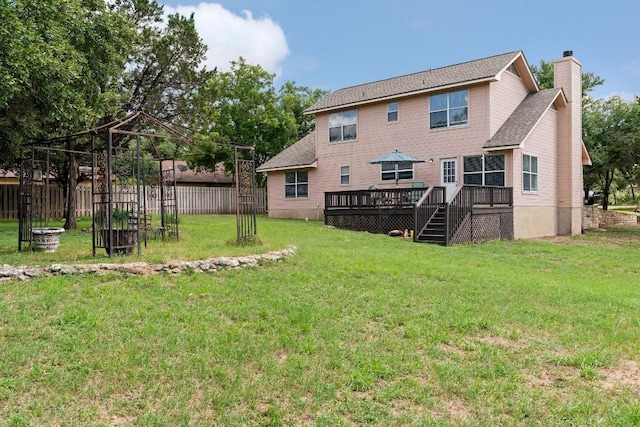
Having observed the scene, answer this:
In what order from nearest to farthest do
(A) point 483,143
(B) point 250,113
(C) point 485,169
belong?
1. (A) point 483,143
2. (C) point 485,169
3. (B) point 250,113

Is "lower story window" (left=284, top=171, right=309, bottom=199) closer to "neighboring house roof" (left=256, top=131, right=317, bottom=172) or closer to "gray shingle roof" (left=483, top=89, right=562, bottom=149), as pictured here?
"neighboring house roof" (left=256, top=131, right=317, bottom=172)

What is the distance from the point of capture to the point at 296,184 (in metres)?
23.7

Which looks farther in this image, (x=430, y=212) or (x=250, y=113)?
(x=250, y=113)

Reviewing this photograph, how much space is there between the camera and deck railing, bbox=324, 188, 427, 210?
1611 centimetres

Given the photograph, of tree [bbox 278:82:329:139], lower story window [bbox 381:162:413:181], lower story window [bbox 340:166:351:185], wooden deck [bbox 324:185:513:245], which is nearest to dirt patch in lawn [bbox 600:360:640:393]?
wooden deck [bbox 324:185:513:245]

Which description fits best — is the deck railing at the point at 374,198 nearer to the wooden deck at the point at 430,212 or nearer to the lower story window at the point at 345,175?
the wooden deck at the point at 430,212

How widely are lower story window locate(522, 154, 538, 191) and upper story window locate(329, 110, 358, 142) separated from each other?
7324 mm

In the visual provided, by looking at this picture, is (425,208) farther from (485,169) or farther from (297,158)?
(297,158)

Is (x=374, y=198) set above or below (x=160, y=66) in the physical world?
below

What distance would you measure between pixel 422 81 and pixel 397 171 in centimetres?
389

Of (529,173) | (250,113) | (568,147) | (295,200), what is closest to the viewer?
(529,173)

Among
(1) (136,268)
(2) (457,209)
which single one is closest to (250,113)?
(2) (457,209)

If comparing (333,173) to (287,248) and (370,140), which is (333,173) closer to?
(370,140)

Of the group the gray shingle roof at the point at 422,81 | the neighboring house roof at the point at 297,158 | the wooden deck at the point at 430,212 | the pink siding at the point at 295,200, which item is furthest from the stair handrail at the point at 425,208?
the neighboring house roof at the point at 297,158
